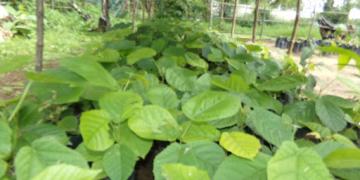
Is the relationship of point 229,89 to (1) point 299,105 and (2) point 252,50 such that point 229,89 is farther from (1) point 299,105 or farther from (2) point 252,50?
(2) point 252,50

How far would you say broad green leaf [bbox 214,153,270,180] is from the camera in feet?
1.45

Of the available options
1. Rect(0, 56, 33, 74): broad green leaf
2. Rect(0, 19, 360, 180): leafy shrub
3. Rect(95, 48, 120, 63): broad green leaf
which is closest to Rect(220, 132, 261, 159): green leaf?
Rect(0, 19, 360, 180): leafy shrub

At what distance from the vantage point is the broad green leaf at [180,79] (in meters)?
0.74

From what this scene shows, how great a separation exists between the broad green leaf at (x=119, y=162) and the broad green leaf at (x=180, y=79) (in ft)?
0.84

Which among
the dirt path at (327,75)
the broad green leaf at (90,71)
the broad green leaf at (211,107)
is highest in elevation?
the broad green leaf at (90,71)

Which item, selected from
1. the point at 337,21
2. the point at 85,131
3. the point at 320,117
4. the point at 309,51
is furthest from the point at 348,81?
the point at 337,21

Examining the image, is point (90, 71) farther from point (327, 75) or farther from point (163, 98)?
point (327, 75)

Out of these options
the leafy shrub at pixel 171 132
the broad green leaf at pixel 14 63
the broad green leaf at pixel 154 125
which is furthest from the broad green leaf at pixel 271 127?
the broad green leaf at pixel 14 63

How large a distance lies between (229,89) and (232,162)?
0.26 m

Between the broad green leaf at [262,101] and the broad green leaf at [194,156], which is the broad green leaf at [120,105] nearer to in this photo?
the broad green leaf at [194,156]

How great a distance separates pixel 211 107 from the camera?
1.83 ft

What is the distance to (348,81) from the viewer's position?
0.59m

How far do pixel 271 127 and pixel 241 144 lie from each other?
82mm

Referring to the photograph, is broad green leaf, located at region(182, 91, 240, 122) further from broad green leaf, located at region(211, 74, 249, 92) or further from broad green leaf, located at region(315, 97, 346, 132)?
broad green leaf, located at region(315, 97, 346, 132)
